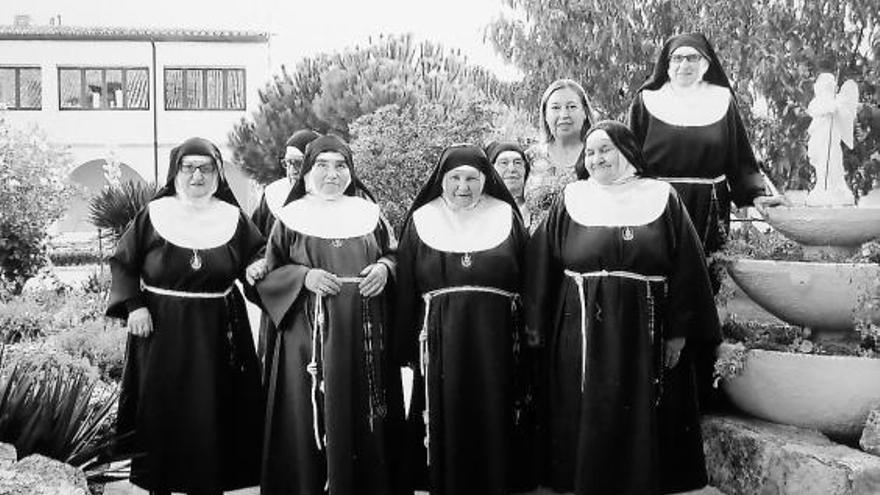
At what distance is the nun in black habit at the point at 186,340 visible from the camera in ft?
15.8

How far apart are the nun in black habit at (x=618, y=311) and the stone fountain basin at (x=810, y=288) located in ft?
2.20

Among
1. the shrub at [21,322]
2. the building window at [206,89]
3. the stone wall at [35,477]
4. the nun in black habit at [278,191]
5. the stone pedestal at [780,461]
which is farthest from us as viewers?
the building window at [206,89]

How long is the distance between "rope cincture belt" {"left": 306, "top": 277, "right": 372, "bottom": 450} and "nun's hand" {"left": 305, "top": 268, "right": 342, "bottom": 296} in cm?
4

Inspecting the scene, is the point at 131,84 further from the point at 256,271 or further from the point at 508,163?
the point at 256,271

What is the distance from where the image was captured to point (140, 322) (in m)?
4.77

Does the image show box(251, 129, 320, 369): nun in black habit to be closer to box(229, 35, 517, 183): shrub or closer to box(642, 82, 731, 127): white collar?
box(642, 82, 731, 127): white collar

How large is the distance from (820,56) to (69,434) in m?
9.27

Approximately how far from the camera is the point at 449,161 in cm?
475

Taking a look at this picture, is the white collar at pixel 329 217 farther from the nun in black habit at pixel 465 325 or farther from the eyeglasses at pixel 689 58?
the eyeglasses at pixel 689 58

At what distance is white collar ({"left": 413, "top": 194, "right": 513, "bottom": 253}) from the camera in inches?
187

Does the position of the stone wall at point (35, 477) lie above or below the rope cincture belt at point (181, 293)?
below

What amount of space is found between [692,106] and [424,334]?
6.13 ft

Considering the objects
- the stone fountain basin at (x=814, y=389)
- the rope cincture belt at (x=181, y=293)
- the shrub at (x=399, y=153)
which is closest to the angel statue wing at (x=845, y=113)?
the stone fountain basin at (x=814, y=389)

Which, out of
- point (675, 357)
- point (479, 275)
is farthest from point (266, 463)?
point (675, 357)
